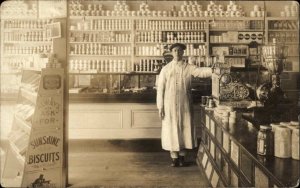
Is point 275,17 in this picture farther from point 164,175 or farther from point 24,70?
point 24,70

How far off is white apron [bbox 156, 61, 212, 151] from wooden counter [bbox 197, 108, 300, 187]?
0.42m

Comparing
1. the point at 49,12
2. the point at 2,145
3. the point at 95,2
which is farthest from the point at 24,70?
the point at 95,2

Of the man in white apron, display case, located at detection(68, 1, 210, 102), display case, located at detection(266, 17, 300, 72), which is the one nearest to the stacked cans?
display case, located at detection(266, 17, 300, 72)

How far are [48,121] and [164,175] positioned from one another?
1.60m

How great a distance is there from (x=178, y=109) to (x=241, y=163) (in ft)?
7.47

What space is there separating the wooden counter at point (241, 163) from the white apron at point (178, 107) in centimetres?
42

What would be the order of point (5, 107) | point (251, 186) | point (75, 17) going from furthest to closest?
point (75, 17), point (5, 107), point (251, 186)

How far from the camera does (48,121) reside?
3.65 m

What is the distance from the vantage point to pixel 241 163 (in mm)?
2580

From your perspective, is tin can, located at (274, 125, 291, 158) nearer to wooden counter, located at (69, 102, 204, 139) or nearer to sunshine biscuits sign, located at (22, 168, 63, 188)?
sunshine biscuits sign, located at (22, 168, 63, 188)

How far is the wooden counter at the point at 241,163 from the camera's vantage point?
6.26 feet

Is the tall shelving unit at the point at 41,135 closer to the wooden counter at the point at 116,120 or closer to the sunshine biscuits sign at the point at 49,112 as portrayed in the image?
the sunshine biscuits sign at the point at 49,112

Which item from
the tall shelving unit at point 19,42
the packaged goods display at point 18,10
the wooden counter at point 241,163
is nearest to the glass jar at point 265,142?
the wooden counter at point 241,163

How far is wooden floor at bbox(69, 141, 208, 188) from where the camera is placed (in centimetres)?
415
